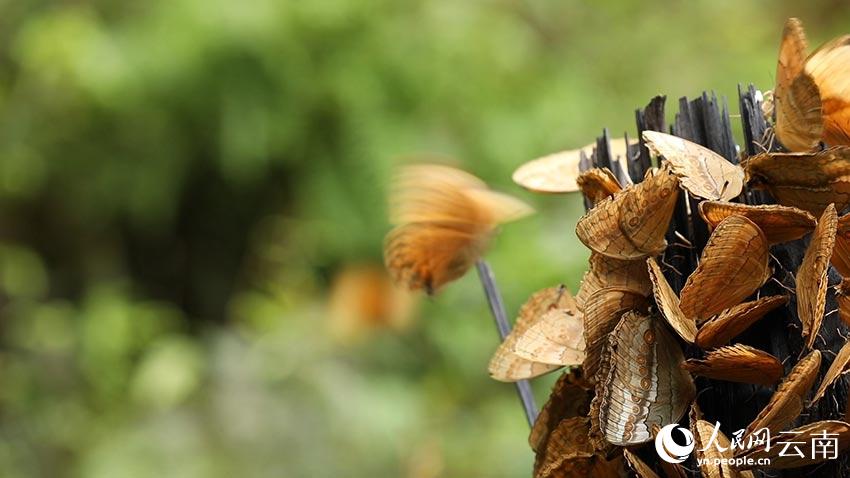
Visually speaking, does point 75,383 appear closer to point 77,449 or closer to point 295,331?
point 77,449

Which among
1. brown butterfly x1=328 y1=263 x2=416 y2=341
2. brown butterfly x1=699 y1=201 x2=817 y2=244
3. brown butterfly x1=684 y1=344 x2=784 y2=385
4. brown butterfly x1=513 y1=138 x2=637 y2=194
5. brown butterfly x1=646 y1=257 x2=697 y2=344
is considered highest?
brown butterfly x1=328 y1=263 x2=416 y2=341

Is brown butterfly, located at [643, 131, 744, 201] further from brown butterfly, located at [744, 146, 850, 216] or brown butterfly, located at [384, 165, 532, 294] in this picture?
brown butterfly, located at [384, 165, 532, 294]

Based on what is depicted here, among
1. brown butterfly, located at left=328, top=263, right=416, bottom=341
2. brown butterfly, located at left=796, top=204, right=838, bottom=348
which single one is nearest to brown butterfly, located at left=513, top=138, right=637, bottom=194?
brown butterfly, located at left=796, top=204, right=838, bottom=348

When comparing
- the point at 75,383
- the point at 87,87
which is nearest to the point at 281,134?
the point at 87,87

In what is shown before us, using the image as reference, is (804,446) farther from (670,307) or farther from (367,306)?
(367,306)

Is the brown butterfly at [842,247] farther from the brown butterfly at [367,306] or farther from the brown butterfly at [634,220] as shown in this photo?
the brown butterfly at [367,306]

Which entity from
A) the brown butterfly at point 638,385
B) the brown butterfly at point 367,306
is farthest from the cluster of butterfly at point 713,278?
the brown butterfly at point 367,306

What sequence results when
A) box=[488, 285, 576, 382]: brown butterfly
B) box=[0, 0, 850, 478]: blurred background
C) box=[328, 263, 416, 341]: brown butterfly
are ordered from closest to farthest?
box=[488, 285, 576, 382]: brown butterfly, box=[0, 0, 850, 478]: blurred background, box=[328, 263, 416, 341]: brown butterfly
